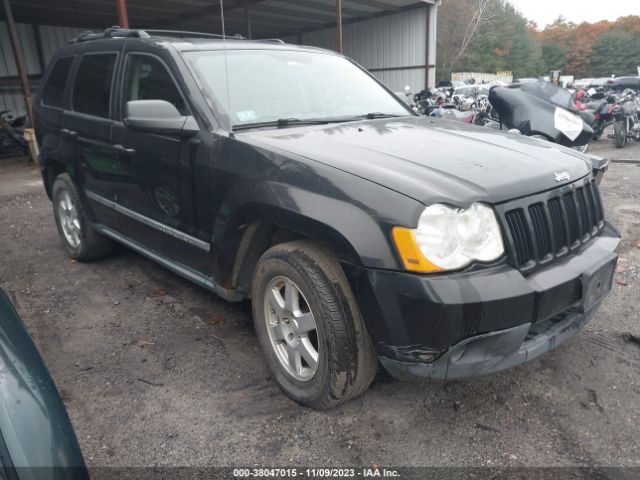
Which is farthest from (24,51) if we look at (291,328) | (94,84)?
(291,328)

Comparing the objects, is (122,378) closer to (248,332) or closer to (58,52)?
(248,332)

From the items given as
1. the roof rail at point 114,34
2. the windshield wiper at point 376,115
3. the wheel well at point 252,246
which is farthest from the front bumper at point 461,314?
the roof rail at point 114,34

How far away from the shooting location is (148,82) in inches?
127

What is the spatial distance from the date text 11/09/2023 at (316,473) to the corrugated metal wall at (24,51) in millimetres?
18137

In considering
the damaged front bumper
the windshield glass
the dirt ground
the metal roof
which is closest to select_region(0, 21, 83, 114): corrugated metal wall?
the metal roof

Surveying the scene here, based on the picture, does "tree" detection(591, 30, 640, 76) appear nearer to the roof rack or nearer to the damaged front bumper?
the roof rack

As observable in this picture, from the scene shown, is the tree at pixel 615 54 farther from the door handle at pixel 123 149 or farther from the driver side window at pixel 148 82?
the door handle at pixel 123 149

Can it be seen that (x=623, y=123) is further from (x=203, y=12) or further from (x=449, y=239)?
(x=203, y=12)

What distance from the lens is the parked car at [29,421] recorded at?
122 centimetres

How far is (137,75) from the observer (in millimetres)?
3324

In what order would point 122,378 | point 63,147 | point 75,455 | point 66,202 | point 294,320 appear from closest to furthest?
point 75,455, point 294,320, point 122,378, point 63,147, point 66,202

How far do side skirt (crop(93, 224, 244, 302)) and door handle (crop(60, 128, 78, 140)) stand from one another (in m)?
0.73

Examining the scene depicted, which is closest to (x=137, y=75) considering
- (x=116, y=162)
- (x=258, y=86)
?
(x=116, y=162)

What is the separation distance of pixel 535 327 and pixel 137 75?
2862 mm
